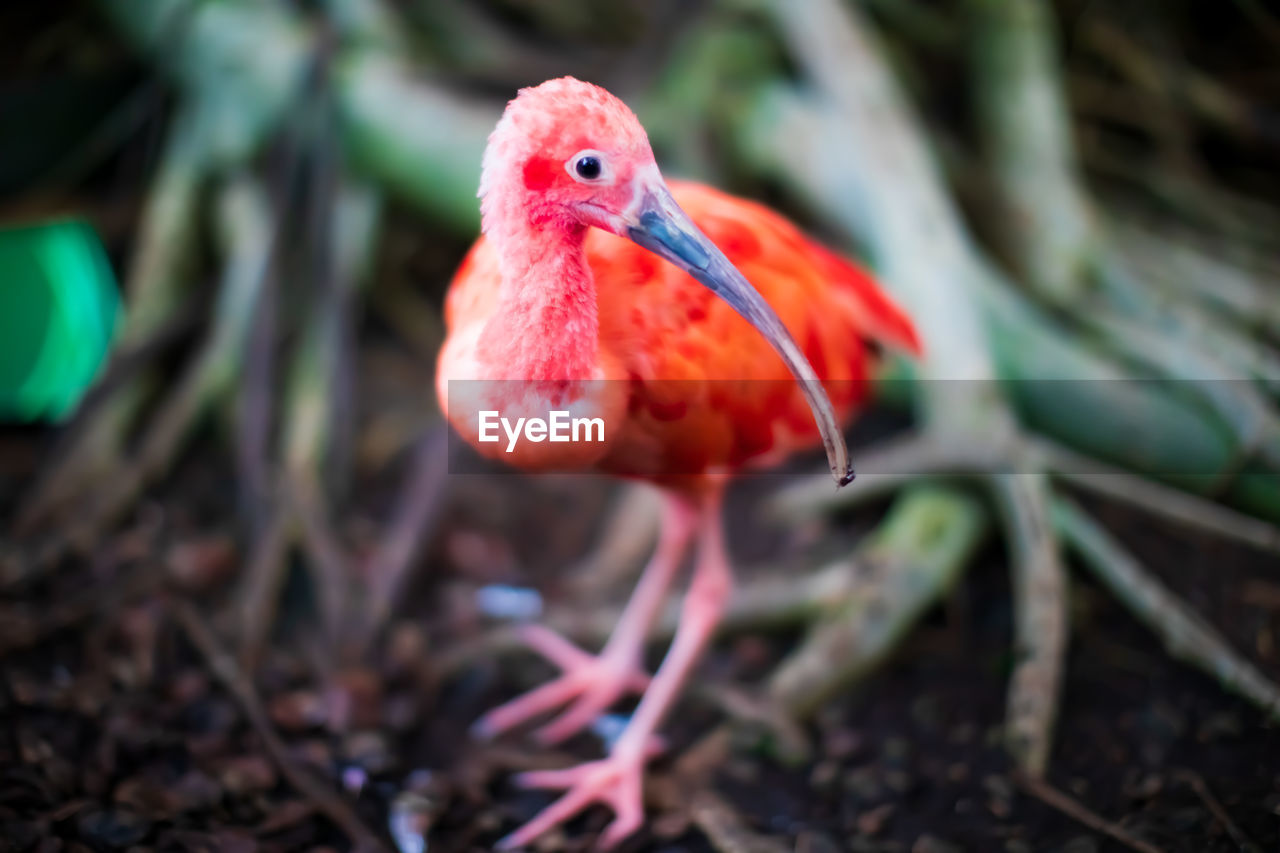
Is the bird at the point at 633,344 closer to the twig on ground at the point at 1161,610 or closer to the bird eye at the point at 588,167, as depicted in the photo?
the bird eye at the point at 588,167

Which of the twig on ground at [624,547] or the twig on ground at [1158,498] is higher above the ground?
the twig on ground at [1158,498]

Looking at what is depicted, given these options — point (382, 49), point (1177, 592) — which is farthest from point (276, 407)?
point (1177, 592)

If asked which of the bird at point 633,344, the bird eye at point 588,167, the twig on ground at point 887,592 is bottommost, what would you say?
the twig on ground at point 887,592

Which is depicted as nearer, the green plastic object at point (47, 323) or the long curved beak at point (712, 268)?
the long curved beak at point (712, 268)

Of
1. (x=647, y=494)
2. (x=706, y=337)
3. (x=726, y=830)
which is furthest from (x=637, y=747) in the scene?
(x=706, y=337)

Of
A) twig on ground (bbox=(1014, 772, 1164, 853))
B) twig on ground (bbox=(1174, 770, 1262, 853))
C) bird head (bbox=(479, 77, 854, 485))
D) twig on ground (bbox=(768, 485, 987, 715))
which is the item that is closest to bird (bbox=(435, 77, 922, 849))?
bird head (bbox=(479, 77, 854, 485))

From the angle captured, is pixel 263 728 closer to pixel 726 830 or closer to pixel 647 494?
pixel 726 830

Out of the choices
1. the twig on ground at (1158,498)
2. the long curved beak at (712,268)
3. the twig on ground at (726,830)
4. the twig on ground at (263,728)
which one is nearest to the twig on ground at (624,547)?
the twig on ground at (726,830)

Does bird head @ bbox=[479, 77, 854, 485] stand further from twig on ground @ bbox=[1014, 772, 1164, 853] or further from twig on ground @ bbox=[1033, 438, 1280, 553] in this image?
twig on ground @ bbox=[1033, 438, 1280, 553]
